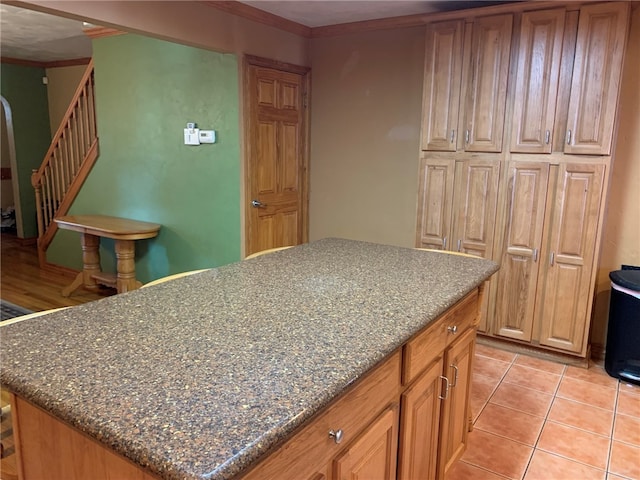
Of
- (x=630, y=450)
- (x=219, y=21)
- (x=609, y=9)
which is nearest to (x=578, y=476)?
(x=630, y=450)

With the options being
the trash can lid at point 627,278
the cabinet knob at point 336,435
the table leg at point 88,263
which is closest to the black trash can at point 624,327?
the trash can lid at point 627,278

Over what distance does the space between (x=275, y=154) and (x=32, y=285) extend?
3026mm

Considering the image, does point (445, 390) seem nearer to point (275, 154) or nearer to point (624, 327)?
point (624, 327)

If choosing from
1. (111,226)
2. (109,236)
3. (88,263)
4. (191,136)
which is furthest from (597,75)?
(88,263)

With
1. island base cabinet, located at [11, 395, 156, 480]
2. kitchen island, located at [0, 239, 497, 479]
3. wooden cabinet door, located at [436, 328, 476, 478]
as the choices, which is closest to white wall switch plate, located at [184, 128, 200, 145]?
kitchen island, located at [0, 239, 497, 479]

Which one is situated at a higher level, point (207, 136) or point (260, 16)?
point (260, 16)

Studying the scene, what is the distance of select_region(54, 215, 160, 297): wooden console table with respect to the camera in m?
4.07

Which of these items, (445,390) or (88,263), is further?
(88,263)

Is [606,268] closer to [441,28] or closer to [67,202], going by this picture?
[441,28]

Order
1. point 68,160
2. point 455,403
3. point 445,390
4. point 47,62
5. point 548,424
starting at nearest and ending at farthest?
point 445,390 → point 455,403 → point 548,424 → point 68,160 → point 47,62

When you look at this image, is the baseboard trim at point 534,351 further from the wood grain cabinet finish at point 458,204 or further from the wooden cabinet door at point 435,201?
the wooden cabinet door at point 435,201

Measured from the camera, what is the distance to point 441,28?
3.19 m

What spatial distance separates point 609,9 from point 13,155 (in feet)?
23.6

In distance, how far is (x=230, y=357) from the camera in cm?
108
